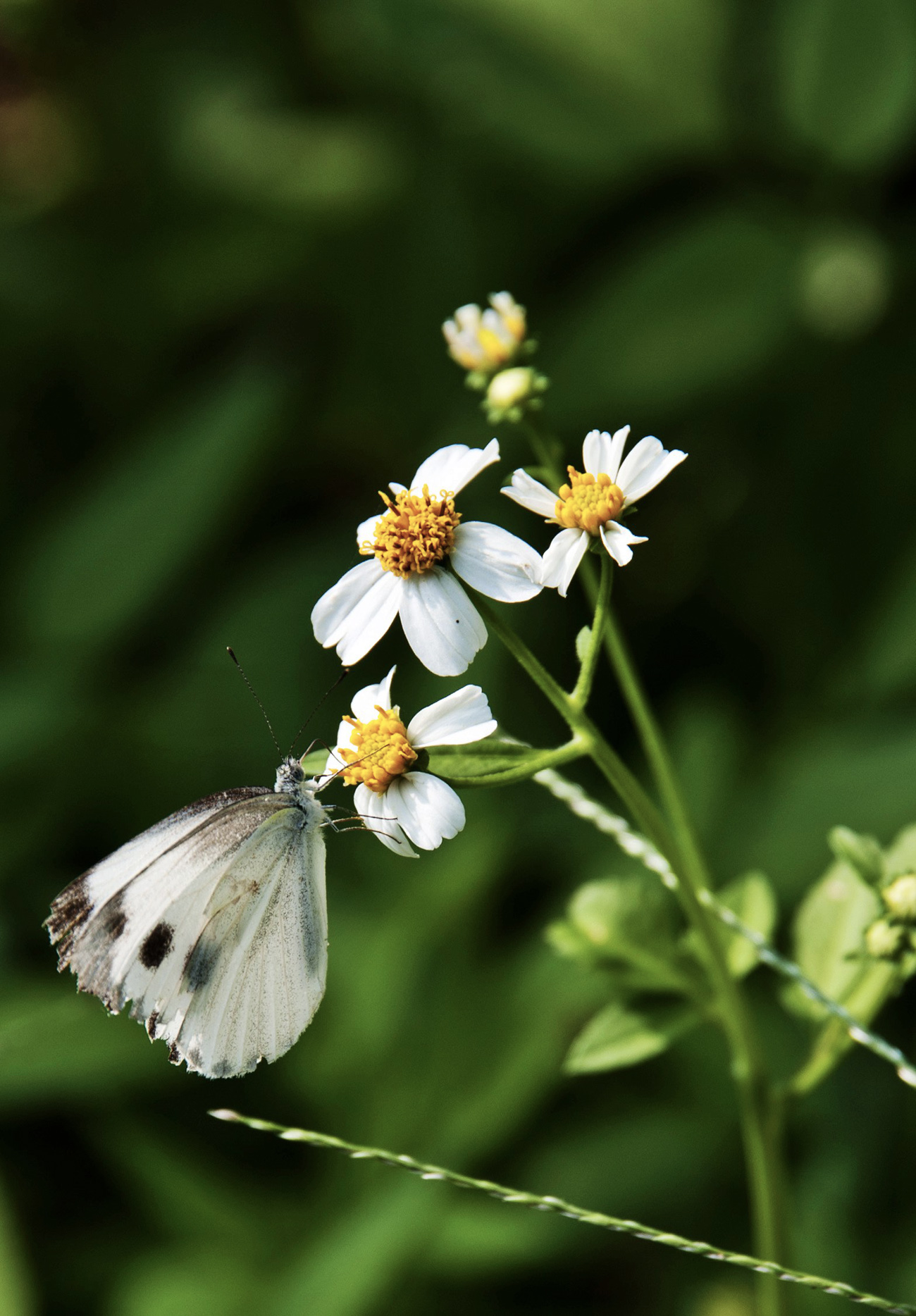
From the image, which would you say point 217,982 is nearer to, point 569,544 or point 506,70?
point 569,544

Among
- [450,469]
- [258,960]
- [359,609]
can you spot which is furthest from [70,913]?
[450,469]

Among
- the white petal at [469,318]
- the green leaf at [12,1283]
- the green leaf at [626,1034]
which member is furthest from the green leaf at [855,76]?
the green leaf at [12,1283]

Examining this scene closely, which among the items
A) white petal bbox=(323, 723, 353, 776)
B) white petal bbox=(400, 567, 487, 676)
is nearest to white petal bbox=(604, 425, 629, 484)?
white petal bbox=(400, 567, 487, 676)

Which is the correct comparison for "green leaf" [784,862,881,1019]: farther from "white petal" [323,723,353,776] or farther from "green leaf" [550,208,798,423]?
"green leaf" [550,208,798,423]

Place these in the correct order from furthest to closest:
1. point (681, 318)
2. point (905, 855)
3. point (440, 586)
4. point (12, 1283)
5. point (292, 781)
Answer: point (681, 318) < point (12, 1283) < point (292, 781) < point (905, 855) < point (440, 586)

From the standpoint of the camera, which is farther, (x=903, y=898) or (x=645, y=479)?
(x=903, y=898)

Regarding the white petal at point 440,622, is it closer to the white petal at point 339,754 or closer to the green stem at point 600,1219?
the white petal at point 339,754

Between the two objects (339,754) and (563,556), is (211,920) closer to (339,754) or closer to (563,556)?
(339,754)
